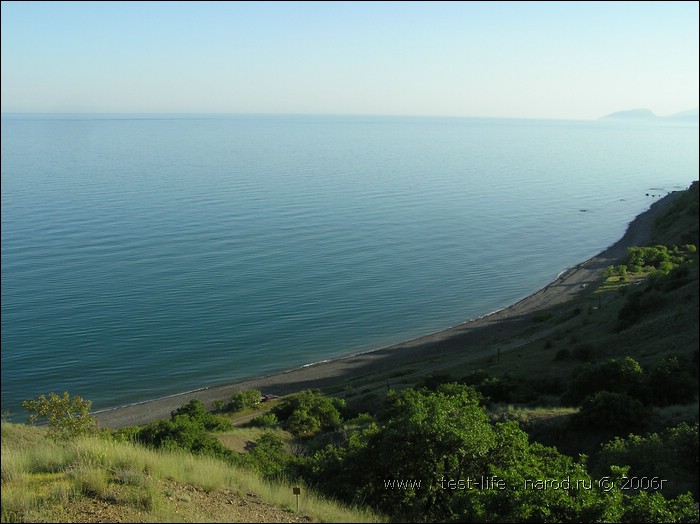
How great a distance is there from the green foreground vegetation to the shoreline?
572 centimetres

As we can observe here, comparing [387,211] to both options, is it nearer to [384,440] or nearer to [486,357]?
[486,357]

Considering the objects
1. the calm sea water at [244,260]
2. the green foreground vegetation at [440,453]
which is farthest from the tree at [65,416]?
the calm sea water at [244,260]

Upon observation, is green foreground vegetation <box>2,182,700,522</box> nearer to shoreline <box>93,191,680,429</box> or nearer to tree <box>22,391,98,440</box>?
tree <box>22,391,98,440</box>

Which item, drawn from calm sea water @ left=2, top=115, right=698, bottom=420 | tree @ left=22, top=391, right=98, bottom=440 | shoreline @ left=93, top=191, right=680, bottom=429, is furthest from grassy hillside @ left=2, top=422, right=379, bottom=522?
shoreline @ left=93, top=191, right=680, bottom=429

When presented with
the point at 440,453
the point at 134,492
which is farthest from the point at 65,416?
the point at 440,453

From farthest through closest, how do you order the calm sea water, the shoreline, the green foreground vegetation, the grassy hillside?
1. the calm sea water
2. the shoreline
3. the green foreground vegetation
4. the grassy hillside

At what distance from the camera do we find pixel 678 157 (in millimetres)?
174875

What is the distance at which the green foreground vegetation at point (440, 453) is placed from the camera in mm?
8422

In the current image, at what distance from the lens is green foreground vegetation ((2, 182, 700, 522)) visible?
842 cm

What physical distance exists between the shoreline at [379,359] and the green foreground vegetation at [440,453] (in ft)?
18.8

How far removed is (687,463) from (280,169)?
366ft

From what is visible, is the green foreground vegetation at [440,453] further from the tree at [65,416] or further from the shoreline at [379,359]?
the shoreline at [379,359]

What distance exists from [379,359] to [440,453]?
27.7 meters

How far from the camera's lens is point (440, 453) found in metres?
10.9
